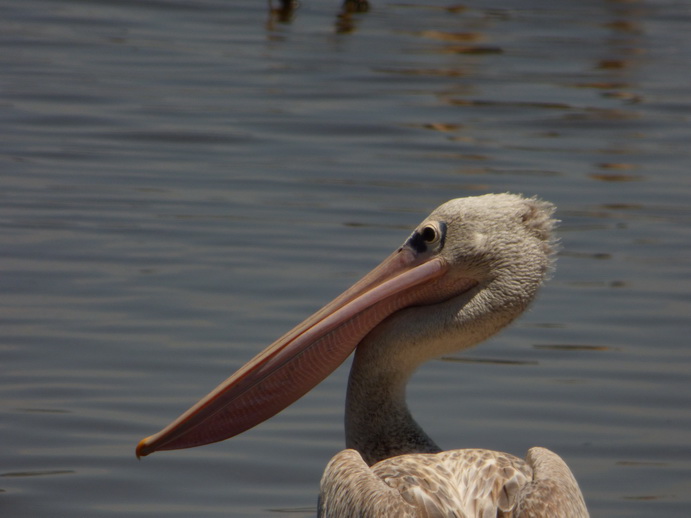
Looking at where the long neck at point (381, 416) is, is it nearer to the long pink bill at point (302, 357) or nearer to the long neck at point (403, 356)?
the long neck at point (403, 356)

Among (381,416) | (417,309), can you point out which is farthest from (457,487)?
(417,309)

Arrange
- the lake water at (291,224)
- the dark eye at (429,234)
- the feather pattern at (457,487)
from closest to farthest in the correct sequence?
the feather pattern at (457,487)
the dark eye at (429,234)
the lake water at (291,224)

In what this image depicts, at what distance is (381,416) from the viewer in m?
4.09

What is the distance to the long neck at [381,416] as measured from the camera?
4.07 m

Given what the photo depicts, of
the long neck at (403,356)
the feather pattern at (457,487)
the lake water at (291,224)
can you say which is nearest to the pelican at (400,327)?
the long neck at (403,356)

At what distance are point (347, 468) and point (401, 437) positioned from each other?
0.44 m

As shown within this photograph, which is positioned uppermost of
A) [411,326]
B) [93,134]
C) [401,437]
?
[411,326]

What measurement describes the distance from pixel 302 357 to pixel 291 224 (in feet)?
13.2

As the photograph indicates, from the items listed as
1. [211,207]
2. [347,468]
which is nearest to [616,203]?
[211,207]

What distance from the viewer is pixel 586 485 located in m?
4.98

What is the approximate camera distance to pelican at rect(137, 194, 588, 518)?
400 cm

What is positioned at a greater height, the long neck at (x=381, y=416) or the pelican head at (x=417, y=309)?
the pelican head at (x=417, y=309)

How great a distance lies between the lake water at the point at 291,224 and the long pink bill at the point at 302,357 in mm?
603

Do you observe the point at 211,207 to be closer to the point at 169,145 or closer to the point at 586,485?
the point at 169,145
